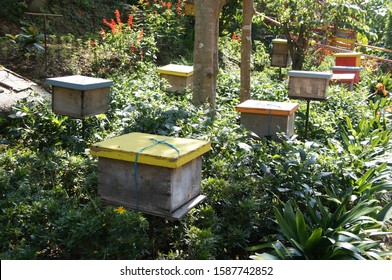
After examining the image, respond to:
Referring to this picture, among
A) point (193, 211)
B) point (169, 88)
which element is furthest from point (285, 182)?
point (169, 88)

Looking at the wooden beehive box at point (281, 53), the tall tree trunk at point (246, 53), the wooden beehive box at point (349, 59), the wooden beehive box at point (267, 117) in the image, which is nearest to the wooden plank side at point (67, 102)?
the wooden beehive box at point (267, 117)

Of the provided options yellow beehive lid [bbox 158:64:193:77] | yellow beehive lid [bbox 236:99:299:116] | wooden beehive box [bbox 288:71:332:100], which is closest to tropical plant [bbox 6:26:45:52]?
yellow beehive lid [bbox 158:64:193:77]

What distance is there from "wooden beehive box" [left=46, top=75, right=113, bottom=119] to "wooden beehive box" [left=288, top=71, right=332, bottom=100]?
8.42 feet

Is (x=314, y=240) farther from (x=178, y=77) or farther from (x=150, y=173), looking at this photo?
(x=178, y=77)

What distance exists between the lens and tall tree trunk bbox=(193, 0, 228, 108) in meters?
6.07

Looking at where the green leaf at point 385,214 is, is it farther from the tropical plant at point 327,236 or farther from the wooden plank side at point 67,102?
the wooden plank side at point 67,102

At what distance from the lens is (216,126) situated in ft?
16.9

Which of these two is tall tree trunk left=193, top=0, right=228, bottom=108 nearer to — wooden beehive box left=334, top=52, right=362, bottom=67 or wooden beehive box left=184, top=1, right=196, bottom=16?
wooden beehive box left=334, top=52, right=362, bottom=67

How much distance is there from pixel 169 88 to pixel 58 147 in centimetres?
279

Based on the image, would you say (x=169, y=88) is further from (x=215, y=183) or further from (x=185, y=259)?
(x=185, y=259)

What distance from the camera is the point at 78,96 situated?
4.78m

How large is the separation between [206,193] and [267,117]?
1.60 metres

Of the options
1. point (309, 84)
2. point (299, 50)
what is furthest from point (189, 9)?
point (309, 84)

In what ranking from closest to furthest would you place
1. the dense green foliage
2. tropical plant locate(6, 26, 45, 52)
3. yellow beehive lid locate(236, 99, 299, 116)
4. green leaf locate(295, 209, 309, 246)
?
1. the dense green foliage
2. green leaf locate(295, 209, 309, 246)
3. yellow beehive lid locate(236, 99, 299, 116)
4. tropical plant locate(6, 26, 45, 52)
